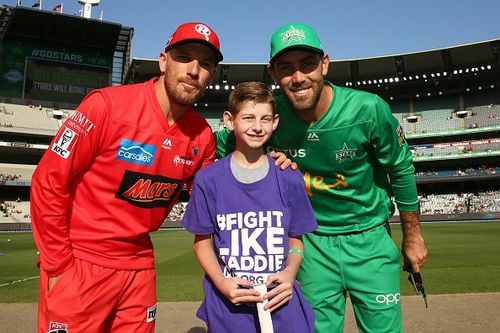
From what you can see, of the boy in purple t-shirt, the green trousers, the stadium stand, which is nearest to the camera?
the boy in purple t-shirt

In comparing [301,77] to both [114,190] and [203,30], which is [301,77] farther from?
[114,190]

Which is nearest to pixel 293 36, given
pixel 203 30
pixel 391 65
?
pixel 203 30

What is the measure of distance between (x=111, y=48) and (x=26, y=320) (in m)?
41.0

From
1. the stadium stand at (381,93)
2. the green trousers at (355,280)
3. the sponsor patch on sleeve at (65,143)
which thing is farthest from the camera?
the stadium stand at (381,93)

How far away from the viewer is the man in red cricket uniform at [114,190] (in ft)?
8.45

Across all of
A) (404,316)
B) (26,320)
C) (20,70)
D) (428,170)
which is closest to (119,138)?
(26,320)

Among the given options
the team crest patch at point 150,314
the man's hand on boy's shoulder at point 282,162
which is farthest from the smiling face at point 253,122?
the team crest patch at point 150,314

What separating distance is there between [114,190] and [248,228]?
1.00 meters

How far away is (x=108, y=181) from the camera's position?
9.19 ft

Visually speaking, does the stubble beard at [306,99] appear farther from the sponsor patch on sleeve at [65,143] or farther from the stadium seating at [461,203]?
the stadium seating at [461,203]

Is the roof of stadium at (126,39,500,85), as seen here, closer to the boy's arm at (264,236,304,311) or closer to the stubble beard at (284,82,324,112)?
the stubble beard at (284,82,324,112)

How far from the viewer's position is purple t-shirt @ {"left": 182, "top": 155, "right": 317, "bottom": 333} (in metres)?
2.36

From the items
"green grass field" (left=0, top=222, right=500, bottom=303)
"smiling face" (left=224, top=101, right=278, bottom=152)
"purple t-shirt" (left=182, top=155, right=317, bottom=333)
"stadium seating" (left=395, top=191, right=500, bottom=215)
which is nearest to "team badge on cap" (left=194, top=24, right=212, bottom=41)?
"smiling face" (left=224, top=101, right=278, bottom=152)

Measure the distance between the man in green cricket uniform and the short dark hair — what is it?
18.0 inches
